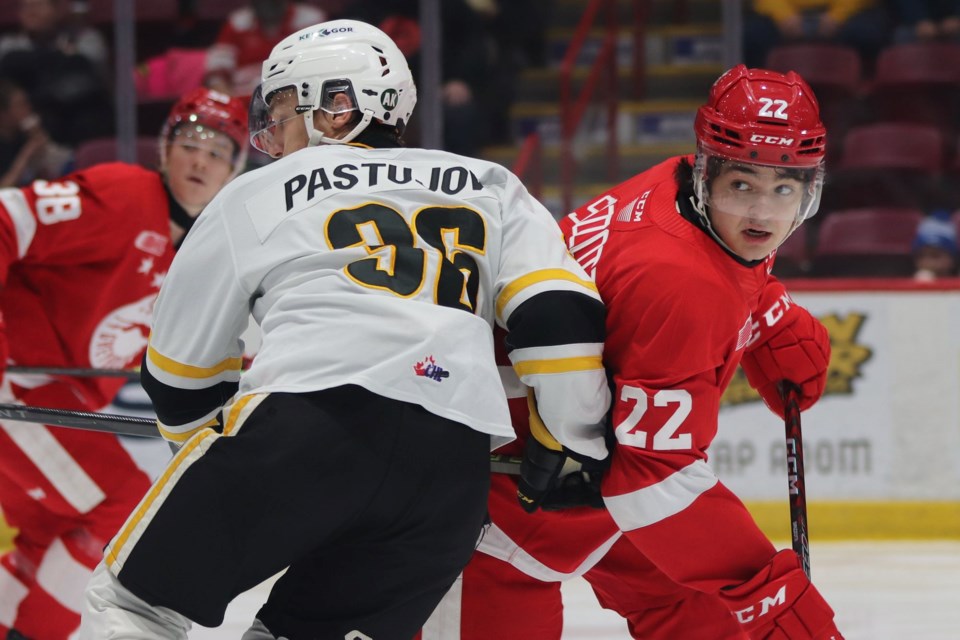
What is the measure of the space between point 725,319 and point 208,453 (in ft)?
2.49

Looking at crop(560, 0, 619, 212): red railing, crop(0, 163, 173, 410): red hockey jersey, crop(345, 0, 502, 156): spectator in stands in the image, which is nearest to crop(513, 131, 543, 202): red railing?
crop(560, 0, 619, 212): red railing

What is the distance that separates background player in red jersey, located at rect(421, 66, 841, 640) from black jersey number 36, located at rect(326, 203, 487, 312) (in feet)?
0.95

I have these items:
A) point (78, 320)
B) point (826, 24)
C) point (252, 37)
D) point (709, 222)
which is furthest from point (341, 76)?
point (826, 24)

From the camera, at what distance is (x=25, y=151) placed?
5.30 m

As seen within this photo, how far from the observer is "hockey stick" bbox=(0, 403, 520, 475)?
2.05 m

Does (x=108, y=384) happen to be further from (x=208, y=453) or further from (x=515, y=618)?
(x=208, y=453)

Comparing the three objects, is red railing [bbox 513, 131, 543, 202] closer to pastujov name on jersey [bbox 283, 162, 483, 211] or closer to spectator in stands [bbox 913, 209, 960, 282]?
spectator in stands [bbox 913, 209, 960, 282]

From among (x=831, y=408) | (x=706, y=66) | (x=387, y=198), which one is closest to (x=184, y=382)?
(x=387, y=198)

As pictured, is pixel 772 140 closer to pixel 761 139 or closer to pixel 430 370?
pixel 761 139

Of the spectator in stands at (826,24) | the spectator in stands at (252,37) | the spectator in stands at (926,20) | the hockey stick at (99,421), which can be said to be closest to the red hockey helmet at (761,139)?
the hockey stick at (99,421)

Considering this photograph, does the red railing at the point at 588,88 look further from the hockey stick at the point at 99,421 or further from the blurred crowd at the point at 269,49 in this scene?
the hockey stick at the point at 99,421

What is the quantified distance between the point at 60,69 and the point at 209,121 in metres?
2.89

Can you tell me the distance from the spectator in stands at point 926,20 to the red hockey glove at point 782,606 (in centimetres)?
409

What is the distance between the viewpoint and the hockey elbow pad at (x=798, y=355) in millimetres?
2350
